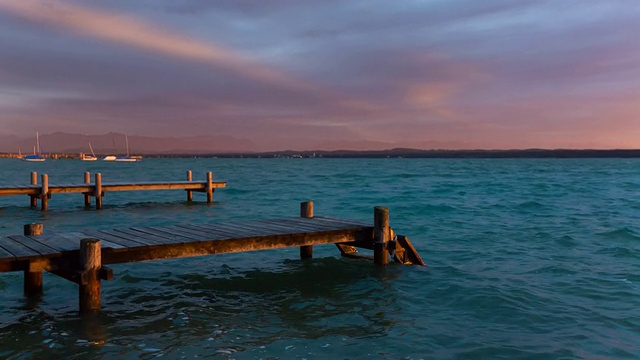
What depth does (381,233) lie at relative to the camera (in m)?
12.4

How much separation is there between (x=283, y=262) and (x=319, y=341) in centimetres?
597

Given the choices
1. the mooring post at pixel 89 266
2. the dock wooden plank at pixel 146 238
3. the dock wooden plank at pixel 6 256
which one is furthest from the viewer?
the dock wooden plank at pixel 146 238

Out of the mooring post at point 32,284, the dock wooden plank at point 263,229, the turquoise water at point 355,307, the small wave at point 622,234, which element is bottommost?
the small wave at point 622,234

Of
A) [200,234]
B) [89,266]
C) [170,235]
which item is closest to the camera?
[89,266]

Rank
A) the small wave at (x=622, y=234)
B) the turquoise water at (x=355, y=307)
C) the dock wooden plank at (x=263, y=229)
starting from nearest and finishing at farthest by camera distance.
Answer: the turquoise water at (x=355, y=307) < the dock wooden plank at (x=263, y=229) < the small wave at (x=622, y=234)

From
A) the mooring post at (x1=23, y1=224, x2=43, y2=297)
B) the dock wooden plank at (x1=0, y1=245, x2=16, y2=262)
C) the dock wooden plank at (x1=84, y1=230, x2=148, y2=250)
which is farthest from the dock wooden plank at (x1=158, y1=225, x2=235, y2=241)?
the dock wooden plank at (x1=0, y1=245, x2=16, y2=262)

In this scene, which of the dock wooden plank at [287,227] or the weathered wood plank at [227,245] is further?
the dock wooden plank at [287,227]

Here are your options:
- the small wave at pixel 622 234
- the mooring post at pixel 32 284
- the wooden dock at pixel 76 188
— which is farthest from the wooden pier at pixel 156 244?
the wooden dock at pixel 76 188

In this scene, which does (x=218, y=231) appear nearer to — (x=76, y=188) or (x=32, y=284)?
(x=32, y=284)

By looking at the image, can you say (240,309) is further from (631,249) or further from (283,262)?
(631,249)

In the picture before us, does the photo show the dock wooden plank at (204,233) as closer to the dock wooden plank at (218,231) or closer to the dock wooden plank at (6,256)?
the dock wooden plank at (218,231)

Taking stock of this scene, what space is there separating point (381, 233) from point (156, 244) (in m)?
5.14

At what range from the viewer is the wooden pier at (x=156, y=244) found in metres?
8.79

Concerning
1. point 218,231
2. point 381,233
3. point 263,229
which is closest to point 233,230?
point 218,231
